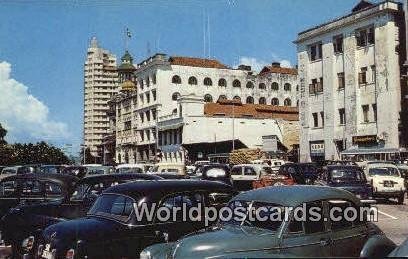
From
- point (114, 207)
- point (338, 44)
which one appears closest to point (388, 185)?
point (114, 207)

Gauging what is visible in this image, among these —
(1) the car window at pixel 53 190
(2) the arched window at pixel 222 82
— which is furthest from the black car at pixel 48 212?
(2) the arched window at pixel 222 82

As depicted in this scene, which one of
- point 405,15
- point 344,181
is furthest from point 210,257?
point 405,15

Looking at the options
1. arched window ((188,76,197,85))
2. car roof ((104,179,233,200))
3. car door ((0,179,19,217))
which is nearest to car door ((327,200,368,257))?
car roof ((104,179,233,200))

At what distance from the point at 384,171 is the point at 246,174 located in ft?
23.0

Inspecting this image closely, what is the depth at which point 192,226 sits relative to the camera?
8.18 m

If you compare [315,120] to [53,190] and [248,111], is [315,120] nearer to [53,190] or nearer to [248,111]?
[248,111]

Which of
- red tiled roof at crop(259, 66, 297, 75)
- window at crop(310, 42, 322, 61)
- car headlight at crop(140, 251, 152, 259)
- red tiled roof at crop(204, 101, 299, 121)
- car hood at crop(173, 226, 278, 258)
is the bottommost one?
car headlight at crop(140, 251, 152, 259)

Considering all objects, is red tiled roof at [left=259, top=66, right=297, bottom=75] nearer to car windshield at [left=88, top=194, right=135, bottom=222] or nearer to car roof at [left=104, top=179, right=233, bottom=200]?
car roof at [left=104, top=179, right=233, bottom=200]

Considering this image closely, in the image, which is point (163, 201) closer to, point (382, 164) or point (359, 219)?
point (359, 219)

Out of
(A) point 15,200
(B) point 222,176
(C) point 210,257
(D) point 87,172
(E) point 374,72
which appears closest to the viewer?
(C) point 210,257

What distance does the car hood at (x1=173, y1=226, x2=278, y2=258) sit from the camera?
6336 mm

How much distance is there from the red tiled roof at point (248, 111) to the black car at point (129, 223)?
5996 cm

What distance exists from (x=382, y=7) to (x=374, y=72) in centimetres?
506

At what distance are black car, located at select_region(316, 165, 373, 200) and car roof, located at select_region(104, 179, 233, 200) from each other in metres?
10.7
